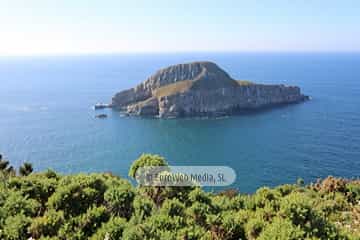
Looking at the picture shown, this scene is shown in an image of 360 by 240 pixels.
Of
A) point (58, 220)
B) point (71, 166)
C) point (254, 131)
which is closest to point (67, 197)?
point (58, 220)

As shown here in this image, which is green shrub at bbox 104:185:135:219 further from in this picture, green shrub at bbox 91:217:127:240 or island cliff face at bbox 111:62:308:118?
island cliff face at bbox 111:62:308:118

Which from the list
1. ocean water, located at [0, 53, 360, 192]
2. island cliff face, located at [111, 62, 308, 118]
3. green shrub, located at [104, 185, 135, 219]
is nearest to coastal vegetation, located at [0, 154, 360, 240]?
green shrub, located at [104, 185, 135, 219]

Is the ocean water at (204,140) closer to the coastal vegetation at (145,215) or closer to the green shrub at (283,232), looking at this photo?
the coastal vegetation at (145,215)

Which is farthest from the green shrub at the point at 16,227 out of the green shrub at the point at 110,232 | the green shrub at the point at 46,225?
the green shrub at the point at 110,232

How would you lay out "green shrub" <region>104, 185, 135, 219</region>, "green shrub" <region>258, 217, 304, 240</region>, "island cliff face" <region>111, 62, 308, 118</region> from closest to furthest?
1. "green shrub" <region>258, 217, 304, 240</region>
2. "green shrub" <region>104, 185, 135, 219</region>
3. "island cliff face" <region>111, 62, 308, 118</region>

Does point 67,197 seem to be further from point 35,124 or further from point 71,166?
point 35,124

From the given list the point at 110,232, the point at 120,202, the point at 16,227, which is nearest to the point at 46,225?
the point at 16,227
